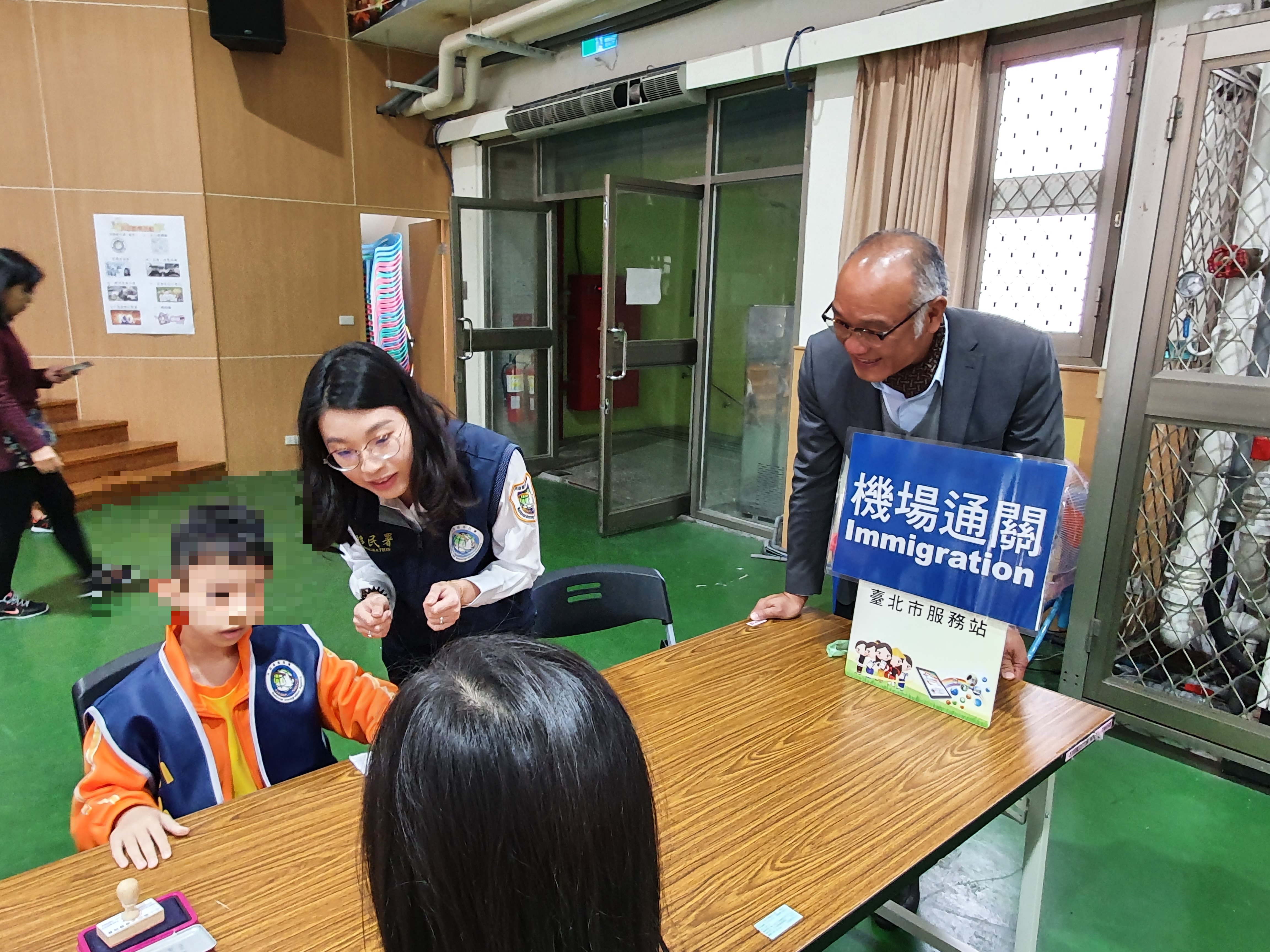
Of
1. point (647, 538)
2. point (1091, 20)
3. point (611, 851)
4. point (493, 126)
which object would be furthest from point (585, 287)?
point (611, 851)

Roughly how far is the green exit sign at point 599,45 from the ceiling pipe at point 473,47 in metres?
0.16

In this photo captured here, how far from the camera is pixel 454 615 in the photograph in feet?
4.42

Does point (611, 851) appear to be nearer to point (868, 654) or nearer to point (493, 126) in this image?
point (868, 654)

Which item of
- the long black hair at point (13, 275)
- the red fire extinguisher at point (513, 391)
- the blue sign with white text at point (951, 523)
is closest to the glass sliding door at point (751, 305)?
the red fire extinguisher at point (513, 391)

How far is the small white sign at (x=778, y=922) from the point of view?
2.83 ft

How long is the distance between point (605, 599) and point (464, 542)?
23.1 inches

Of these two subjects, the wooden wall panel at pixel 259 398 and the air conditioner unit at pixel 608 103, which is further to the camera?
the wooden wall panel at pixel 259 398

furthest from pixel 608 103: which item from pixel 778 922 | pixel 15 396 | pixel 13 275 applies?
pixel 778 922

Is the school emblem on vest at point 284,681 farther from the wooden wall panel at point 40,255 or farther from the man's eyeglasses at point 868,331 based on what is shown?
the wooden wall panel at point 40,255

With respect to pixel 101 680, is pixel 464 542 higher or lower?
higher

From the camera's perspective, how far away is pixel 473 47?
5.16m

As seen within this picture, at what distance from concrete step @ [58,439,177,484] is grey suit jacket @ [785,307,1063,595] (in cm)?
422

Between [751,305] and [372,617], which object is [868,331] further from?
[751,305]

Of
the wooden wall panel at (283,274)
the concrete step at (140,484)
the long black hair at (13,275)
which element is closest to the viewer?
the concrete step at (140,484)
